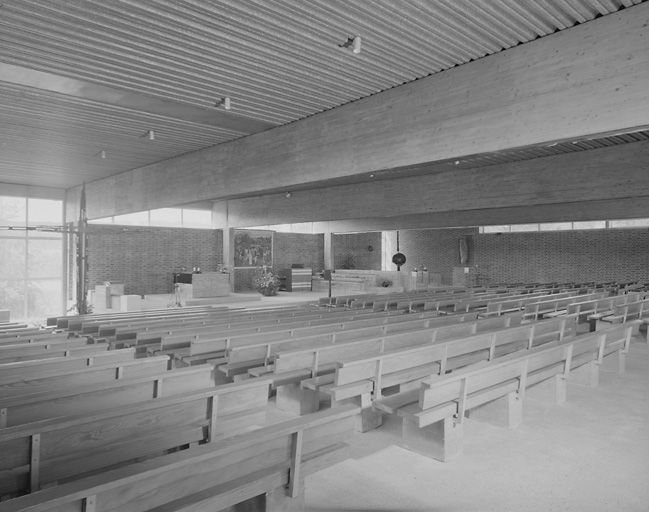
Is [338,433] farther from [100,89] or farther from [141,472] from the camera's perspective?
[100,89]

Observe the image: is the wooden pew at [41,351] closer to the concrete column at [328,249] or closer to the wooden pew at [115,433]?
the wooden pew at [115,433]

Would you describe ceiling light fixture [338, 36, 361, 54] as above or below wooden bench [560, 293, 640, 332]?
above

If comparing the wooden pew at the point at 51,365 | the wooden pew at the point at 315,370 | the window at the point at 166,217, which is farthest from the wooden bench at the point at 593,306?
the window at the point at 166,217

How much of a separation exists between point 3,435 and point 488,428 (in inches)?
140

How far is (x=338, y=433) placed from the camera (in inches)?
101

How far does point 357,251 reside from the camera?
89.4 ft

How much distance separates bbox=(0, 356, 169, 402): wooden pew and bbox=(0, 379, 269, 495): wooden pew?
80cm

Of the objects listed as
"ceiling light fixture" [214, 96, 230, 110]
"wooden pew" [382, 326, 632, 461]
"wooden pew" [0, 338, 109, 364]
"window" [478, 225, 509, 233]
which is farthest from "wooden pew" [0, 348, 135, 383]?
"window" [478, 225, 509, 233]

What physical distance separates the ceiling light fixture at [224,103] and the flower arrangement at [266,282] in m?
14.0

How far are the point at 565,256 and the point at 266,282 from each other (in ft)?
42.6

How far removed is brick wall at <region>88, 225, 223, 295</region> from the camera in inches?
698

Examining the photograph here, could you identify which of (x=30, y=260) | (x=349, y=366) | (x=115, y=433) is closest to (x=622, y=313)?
(x=349, y=366)

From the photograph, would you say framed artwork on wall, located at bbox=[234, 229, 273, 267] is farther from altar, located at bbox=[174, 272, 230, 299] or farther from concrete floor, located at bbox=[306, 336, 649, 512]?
concrete floor, located at bbox=[306, 336, 649, 512]

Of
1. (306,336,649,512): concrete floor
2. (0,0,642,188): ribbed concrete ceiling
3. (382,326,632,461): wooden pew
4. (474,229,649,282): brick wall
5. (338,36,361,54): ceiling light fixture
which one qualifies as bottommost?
(306,336,649,512): concrete floor
